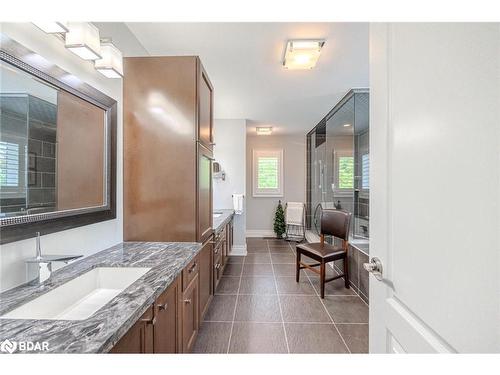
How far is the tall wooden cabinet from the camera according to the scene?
179 centimetres

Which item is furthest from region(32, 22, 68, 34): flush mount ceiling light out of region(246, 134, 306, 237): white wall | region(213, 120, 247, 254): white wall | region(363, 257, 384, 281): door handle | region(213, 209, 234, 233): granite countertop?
region(246, 134, 306, 237): white wall

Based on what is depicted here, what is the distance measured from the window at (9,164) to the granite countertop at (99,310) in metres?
0.45

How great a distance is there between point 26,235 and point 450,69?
5.24ft

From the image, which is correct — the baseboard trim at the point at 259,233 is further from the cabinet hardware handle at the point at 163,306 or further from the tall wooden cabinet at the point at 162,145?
the cabinet hardware handle at the point at 163,306

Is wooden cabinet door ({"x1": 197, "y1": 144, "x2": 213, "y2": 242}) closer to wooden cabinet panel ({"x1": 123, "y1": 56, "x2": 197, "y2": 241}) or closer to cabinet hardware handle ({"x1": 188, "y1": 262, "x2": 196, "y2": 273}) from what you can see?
wooden cabinet panel ({"x1": 123, "y1": 56, "x2": 197, "y2": 241})

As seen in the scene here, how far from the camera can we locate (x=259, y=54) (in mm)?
2230

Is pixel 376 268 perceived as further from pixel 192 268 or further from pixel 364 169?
pixel 364 169

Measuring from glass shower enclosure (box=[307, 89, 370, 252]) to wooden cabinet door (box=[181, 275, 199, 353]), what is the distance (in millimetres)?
2020

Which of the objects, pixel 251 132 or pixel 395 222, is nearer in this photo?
pixel 395 222

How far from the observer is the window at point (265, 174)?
5973 mm

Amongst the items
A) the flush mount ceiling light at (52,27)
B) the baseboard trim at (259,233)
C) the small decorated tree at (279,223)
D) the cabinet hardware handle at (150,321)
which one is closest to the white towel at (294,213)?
the small decorated tree at (279,223)
